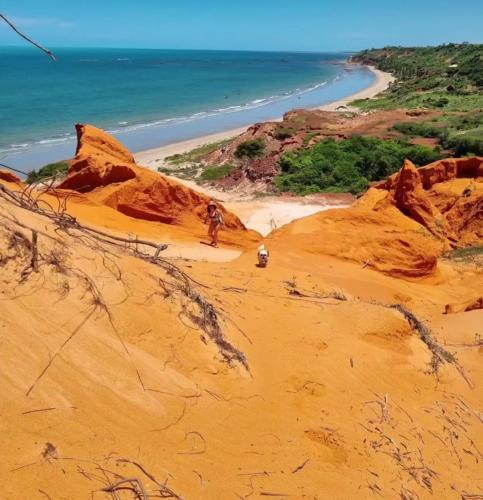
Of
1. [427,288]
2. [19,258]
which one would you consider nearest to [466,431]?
[19,258]

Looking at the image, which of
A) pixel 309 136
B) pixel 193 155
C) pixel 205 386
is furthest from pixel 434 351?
pixel 193 155

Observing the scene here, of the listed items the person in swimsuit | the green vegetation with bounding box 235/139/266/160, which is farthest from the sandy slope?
the green vegetation with bounding box 235/139/266/160

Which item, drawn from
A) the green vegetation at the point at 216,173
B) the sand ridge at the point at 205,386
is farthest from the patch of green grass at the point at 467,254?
the green vegetation at the point at 216,173

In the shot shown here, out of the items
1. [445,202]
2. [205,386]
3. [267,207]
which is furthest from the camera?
[267,207]

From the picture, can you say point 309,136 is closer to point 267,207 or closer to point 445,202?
point 267,207

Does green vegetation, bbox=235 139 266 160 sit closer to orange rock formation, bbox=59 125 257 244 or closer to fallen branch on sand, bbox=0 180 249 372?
orange rock formation, bbox=59 125 257 244

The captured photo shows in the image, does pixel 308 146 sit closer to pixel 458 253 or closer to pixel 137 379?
pixel 458 253

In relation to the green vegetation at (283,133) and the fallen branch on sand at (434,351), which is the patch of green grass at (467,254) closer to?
the fallen branch on sand at (434,351)
